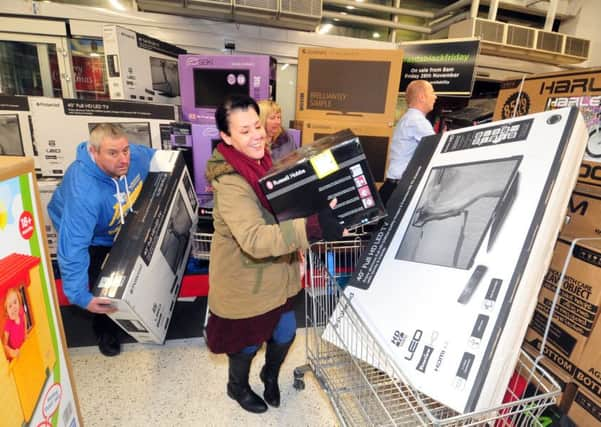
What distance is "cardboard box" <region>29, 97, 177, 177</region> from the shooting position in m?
1.72

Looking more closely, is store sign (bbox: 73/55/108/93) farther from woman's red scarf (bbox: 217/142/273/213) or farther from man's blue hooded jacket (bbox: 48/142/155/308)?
woman's red scarf (bbox: 217/142/273/213)

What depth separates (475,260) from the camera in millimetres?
767

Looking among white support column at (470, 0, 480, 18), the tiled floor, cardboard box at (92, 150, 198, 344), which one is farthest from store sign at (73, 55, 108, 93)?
white support column at (470, 0, 480, 18)

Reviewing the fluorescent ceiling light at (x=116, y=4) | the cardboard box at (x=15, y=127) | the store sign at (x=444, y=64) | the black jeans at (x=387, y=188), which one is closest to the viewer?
the cardboard box at (x=15, y=127)

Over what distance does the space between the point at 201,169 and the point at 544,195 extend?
1.79m

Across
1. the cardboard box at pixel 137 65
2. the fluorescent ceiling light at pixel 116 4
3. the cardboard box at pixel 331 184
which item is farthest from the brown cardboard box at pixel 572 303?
the fluorescent ceiling light at pixel 116 4

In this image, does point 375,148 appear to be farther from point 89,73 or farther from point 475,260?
point 89,73

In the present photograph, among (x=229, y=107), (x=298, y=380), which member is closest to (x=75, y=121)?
(x=229, y=107)

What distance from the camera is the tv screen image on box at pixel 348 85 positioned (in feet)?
6.98

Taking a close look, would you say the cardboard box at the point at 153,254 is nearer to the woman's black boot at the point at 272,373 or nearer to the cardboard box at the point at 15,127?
the woman's black boot at the point at 272,373

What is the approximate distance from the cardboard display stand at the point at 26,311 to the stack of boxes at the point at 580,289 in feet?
4.45

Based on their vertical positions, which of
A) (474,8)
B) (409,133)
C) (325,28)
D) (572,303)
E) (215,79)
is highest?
(474,8)

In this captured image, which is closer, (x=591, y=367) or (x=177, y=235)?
(x=591, y=367)

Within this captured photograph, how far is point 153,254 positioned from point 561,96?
1761 mm
